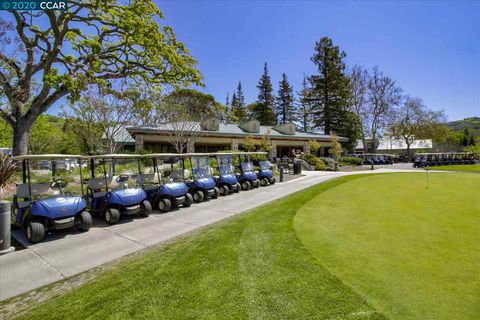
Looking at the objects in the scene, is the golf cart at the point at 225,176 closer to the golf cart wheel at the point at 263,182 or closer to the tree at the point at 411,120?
the golf cart wheel at the point at 263,182

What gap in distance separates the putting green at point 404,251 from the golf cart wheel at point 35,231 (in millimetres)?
5641

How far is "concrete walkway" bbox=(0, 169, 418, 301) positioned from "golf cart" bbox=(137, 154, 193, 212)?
39 cm

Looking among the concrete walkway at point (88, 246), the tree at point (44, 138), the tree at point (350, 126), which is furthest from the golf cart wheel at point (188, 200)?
the tree at point (350, 126)

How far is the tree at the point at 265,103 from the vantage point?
53269 mm

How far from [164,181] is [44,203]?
4026 millimetres

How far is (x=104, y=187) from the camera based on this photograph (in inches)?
315

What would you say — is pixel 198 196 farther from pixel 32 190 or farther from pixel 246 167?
pixel 32 190

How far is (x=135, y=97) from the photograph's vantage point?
22766 mm

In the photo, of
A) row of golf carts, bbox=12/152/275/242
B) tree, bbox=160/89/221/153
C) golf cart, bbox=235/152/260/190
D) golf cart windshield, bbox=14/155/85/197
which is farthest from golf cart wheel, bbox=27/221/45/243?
tree, bbox=160/89/221/153

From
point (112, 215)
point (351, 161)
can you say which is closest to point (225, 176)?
point (112, 215)

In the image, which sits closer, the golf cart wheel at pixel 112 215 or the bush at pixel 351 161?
the golf cart wheel at pixel 112 215

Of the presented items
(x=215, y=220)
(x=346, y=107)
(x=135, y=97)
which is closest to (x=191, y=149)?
(x=135, y=97)

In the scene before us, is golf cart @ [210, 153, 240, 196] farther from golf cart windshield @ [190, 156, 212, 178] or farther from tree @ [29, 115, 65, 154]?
tree @ [29, 115, 65, 154]

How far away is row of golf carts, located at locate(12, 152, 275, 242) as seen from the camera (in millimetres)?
6082
